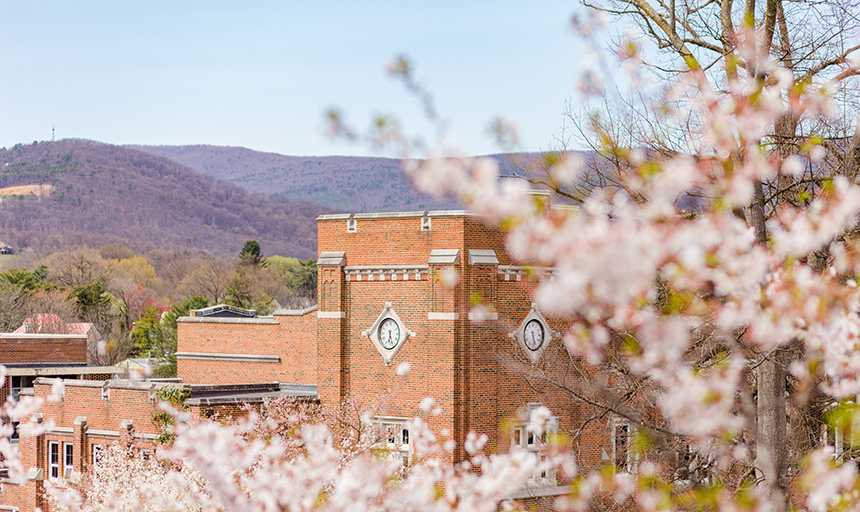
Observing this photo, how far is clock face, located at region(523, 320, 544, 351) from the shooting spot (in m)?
26.0

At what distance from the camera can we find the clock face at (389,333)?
26.5m

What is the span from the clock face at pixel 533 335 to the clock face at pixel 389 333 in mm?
3758

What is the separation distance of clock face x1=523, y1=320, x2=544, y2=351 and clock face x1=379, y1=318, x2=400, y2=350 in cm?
376

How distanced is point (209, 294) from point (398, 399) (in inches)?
3356

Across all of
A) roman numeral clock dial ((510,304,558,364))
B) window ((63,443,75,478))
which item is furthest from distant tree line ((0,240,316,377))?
roman numeral clock dial ((510,304,558,364))

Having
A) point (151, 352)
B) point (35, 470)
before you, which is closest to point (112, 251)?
point (151, 352)

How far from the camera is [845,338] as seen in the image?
805cm

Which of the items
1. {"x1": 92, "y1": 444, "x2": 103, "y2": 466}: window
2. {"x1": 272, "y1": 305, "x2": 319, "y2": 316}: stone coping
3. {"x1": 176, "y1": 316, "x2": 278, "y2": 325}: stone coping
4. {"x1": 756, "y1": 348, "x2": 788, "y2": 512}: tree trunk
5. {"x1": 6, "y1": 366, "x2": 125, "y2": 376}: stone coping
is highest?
{"x1": 272, "y1": 305, "x2": 319, "y2": 316}: stone coping

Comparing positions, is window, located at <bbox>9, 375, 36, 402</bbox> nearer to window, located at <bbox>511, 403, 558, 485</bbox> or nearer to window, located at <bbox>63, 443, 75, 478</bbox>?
window, located at <bbox>63, 443, 75, 478</bbox>

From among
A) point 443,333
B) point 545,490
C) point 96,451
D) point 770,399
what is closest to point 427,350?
point 443,333

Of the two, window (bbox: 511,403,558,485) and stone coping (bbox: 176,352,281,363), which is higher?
stone coping (bbox: 176,352,281,363)

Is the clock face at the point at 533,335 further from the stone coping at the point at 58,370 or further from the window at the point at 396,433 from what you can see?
the stone coping at the point at 58,370

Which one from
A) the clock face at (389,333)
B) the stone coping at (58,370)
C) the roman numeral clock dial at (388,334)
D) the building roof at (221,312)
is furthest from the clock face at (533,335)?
the building roof at (221,312)

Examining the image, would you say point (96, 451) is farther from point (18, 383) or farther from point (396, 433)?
point (18, 383)
